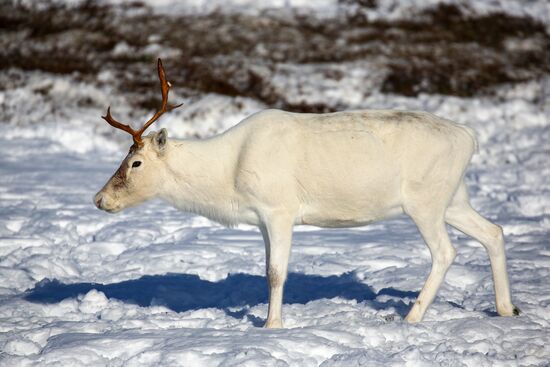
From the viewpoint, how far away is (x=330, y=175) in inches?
239

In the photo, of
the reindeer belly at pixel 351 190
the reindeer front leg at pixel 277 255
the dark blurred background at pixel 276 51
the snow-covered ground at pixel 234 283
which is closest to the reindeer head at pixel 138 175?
the snow-covered ground at pixel 234 283

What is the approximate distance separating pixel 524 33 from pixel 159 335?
55.6 feet

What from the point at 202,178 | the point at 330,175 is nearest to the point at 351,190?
the point at 330,175

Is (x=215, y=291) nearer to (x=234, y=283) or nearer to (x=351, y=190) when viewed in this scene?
(x=234, y=283)

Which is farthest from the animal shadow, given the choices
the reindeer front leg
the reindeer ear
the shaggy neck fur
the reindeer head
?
the reindeer ear

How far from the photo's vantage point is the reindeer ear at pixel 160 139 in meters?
6.28

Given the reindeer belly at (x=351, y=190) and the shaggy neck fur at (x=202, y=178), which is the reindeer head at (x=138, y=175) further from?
the reindeer belly at (x=351, y=190)

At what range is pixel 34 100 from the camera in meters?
16.6

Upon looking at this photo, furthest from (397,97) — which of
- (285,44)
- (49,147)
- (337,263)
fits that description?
(337,263)

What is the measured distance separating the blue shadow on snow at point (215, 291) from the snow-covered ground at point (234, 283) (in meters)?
0.02

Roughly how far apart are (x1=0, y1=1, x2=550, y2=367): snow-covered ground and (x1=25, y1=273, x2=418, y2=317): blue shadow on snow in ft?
0.07

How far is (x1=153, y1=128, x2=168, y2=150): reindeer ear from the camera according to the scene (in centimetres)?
628

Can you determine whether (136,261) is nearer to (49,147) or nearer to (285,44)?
(49,147)

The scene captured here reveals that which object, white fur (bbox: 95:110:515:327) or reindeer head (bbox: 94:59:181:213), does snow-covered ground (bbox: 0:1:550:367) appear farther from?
reindeer head (bbox: 94:59:181:213)
